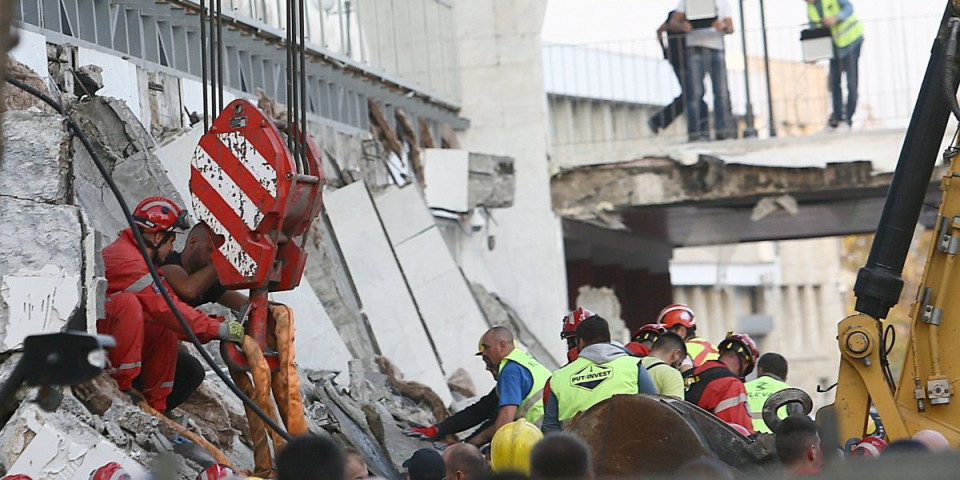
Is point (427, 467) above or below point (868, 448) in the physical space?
above

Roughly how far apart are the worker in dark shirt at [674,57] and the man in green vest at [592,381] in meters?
9.55

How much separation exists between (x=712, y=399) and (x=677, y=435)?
2.06m

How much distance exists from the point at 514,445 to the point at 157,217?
7.60 feet

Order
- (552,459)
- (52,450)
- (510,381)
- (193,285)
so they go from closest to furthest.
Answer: (552,459)
(52,450)
(193,285)
(510,381)

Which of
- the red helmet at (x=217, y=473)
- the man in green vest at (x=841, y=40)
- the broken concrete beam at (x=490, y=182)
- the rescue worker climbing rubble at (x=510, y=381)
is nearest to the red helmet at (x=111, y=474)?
the red helmet at (x=217, y=473)

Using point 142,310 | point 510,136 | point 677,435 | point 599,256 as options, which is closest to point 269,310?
point 142,310

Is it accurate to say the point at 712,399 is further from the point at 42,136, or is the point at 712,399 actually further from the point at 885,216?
the point at 42,136

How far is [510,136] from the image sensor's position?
17672 millimetres

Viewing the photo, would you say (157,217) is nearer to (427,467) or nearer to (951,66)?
(427,467)

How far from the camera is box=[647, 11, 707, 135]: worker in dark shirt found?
1805 centimetres

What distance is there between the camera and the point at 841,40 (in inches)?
720

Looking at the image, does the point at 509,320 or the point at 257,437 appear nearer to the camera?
the point at 257,437

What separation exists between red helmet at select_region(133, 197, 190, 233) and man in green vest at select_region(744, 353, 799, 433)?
340 cm

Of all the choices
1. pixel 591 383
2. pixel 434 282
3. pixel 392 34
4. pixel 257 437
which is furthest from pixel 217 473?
pixel 392 34
